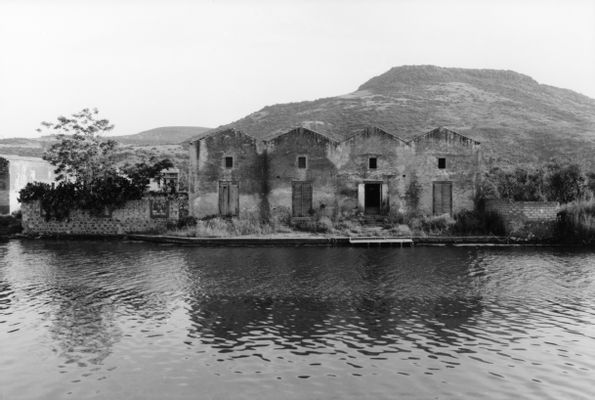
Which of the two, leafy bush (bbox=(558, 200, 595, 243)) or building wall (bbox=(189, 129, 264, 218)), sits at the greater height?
building wall (bbox=(189, 129, 264, 218))

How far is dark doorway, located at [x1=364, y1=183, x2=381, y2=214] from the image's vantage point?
2989 centimetres

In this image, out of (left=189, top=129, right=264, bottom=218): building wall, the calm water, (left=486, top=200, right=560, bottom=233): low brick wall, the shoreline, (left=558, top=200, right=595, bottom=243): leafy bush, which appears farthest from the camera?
(left=189, top=129, right=264, bottom=218): building wall

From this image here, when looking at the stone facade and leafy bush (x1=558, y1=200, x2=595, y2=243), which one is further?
the stone facade

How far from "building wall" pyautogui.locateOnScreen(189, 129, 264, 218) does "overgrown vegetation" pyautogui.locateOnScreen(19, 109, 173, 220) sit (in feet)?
9.27

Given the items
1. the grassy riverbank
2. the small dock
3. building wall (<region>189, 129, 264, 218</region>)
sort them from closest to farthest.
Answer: the small dock < the grassy riverbank < building wall (<region>189, 129, 264, 218</region>)

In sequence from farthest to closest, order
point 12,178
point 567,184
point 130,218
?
point 12,178 → point 567,184 → point 130,218

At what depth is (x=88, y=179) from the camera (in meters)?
31.1

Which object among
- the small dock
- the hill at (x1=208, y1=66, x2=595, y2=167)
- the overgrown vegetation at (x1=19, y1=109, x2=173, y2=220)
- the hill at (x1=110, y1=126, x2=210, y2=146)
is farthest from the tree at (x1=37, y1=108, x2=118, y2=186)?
the hill at (x1=110, y1=126, x2=210, y2=146)

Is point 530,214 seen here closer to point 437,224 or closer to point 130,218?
point 437,224

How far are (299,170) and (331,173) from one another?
1693 millimetres

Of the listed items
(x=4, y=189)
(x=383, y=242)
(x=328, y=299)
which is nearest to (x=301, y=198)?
(x=383, y=242)

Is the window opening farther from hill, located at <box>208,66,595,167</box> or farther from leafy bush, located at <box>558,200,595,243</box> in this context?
hill, located at <box>208,66,595,167</box>

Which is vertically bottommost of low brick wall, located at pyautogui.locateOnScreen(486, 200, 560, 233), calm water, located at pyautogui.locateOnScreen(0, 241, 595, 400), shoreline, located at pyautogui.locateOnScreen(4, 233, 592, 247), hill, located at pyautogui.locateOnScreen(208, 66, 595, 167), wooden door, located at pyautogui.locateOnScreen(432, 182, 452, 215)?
calm water, located at pyautogui.locateOnScreen(0, 241, 595, 400)

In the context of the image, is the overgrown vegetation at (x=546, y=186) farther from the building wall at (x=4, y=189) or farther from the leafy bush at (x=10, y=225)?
the building wall at (x=4, y=189)
